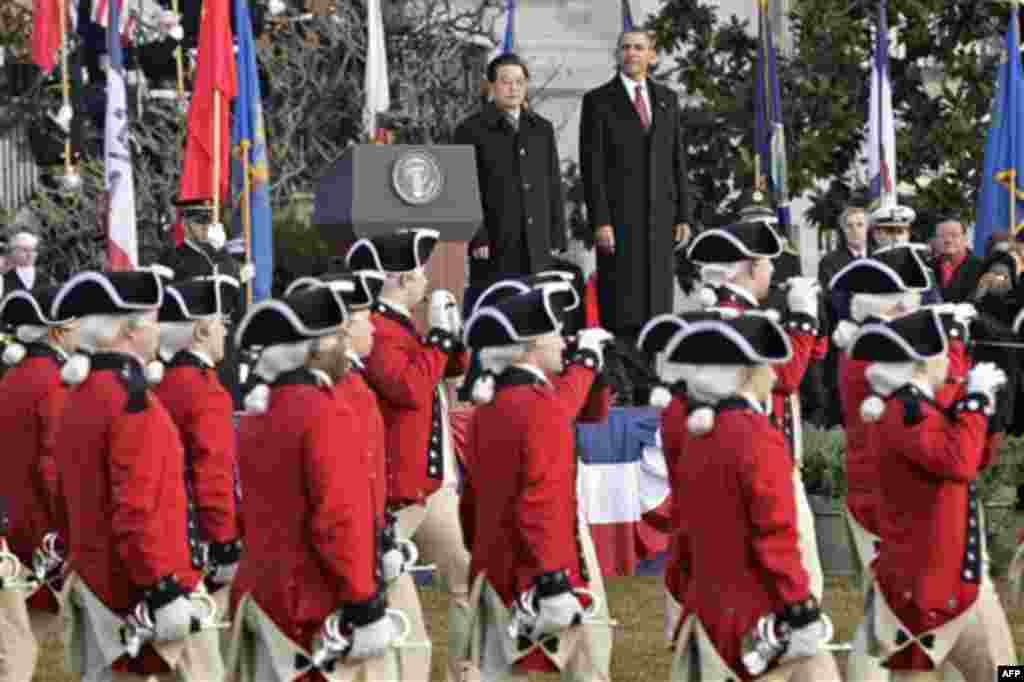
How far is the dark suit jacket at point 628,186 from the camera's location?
16.9m

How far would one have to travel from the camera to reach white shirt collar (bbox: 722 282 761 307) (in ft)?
38.9

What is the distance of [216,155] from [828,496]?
399cm

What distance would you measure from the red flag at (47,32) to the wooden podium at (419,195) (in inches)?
234

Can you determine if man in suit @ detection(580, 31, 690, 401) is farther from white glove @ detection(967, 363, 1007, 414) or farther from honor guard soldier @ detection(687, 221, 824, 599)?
white glove @ detection(967, 363, 1007, 414)

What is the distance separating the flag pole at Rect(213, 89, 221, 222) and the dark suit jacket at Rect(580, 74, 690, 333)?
6.80 ft

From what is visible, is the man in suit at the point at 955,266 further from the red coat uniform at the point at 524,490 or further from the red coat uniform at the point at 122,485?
the red coat uniform at the point at 122,485

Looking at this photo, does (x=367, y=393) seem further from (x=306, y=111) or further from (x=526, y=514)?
(x=306, y=111)

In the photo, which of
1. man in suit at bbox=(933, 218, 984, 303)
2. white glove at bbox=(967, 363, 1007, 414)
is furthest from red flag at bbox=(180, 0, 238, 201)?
white glove at bbox=(967, 363, 1007, 414)

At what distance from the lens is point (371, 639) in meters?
9.01

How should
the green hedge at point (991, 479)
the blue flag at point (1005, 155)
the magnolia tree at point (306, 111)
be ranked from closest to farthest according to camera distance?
the green hedge at point (991, 479), the blue flag at point (1005, 155), the magnolia tree at point (306, 111)

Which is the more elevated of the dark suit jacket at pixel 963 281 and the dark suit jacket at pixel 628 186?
the dark suit jacket at pixel 628 186

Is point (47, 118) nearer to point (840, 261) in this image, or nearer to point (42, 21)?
point (42, 21)

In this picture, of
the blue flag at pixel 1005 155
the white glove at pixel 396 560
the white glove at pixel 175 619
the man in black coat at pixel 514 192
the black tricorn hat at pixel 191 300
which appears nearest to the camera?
the white glove at pixel 175 619

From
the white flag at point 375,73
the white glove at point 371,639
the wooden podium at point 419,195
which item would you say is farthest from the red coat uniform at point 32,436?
the white flag at point 375,73
